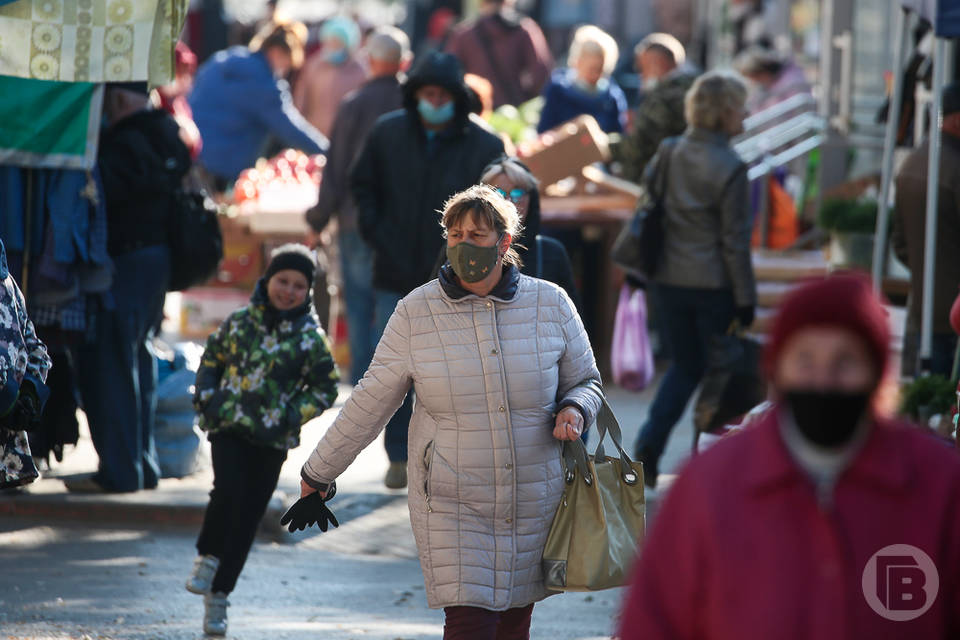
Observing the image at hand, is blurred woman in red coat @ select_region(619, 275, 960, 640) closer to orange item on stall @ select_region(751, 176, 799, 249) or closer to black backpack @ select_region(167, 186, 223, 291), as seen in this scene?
black backpack @ select_region(167, 186, 223, 291)

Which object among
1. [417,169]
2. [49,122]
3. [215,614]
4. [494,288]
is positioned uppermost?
[49,122]

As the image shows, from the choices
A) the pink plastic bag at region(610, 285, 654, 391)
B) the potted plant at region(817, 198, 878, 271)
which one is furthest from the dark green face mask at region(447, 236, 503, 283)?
the potted plant at region(817, 198, 878, 271)

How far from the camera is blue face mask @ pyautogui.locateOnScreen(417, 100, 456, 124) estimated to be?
7680 millimetres

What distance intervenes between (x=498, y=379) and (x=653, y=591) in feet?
5.93

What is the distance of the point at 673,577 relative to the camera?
2.73m

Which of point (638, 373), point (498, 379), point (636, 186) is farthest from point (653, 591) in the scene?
point (636, 186)

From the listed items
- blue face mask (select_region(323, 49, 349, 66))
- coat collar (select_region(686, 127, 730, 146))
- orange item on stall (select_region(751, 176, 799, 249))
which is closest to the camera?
coat collar (select_region(686, 127, 730, 146))

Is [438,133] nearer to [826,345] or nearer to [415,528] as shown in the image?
[415,528]

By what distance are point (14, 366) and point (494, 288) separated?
145cm

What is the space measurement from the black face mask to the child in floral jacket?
349 centimetres

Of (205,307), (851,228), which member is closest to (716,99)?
(851,228)

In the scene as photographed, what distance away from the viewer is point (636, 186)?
11312 mm

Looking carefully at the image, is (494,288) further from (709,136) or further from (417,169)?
(709,136)

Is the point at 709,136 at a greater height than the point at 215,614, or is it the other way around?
the point at 709,136
